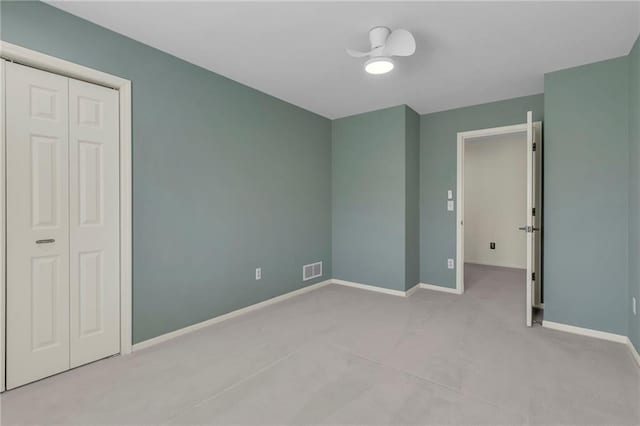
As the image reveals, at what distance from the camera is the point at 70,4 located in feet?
6.64

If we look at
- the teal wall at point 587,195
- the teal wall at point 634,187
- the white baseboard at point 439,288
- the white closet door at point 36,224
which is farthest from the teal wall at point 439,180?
the white closet door at point 36,224

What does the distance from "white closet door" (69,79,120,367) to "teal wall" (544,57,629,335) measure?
12.3ft

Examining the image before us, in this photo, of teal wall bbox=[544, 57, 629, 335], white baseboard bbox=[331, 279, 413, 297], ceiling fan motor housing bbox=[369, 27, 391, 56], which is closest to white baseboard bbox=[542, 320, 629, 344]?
teal wall bbox=[544, 57, 629, 335]

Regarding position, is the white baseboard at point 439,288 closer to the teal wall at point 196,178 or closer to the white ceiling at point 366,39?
the teal wall at point 196,178

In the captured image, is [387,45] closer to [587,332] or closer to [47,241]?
[47,241]

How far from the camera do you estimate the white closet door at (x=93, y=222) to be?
2.18 m

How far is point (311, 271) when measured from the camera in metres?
4.30

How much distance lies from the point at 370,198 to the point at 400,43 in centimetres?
234

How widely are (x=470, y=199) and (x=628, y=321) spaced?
4.02 meters

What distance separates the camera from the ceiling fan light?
7.61 feet

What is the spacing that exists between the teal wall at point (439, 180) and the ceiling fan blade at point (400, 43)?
2225 mm

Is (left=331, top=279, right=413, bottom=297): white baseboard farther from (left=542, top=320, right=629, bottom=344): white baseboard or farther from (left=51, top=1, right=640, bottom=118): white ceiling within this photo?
(left=51, top=1, right=640, bottom=118): white ceiling

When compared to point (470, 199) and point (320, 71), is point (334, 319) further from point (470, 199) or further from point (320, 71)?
point (470, 199)

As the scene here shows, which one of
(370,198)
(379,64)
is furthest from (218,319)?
(379,64)
